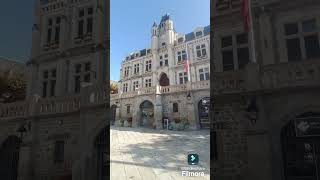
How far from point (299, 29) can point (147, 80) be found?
2.31 meters

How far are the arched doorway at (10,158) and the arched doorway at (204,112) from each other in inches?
144

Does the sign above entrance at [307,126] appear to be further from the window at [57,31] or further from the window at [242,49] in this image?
the window at [57,31]

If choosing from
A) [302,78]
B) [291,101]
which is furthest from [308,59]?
[291,101]

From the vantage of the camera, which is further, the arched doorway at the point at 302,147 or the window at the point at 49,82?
the window at the point at 49,82

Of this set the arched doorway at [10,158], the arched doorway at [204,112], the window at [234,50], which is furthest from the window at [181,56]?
the arched doorway at [10,158]

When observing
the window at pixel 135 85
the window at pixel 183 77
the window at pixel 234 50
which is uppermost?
the window at pixel 234 50

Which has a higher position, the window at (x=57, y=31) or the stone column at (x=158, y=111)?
the window at (x=57, y=31)

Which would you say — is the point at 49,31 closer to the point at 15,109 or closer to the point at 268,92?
the point at 15,109

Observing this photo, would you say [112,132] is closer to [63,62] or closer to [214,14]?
[214,14]

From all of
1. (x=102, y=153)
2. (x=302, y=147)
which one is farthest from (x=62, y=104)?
(x=302, y=147)

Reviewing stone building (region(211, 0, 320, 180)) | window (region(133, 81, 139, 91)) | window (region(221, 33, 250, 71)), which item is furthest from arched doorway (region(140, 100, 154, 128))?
window (region(221, 33, 250, 71))

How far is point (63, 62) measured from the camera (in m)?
4.81

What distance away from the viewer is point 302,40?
12.0 ft

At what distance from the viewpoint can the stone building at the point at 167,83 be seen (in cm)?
218
